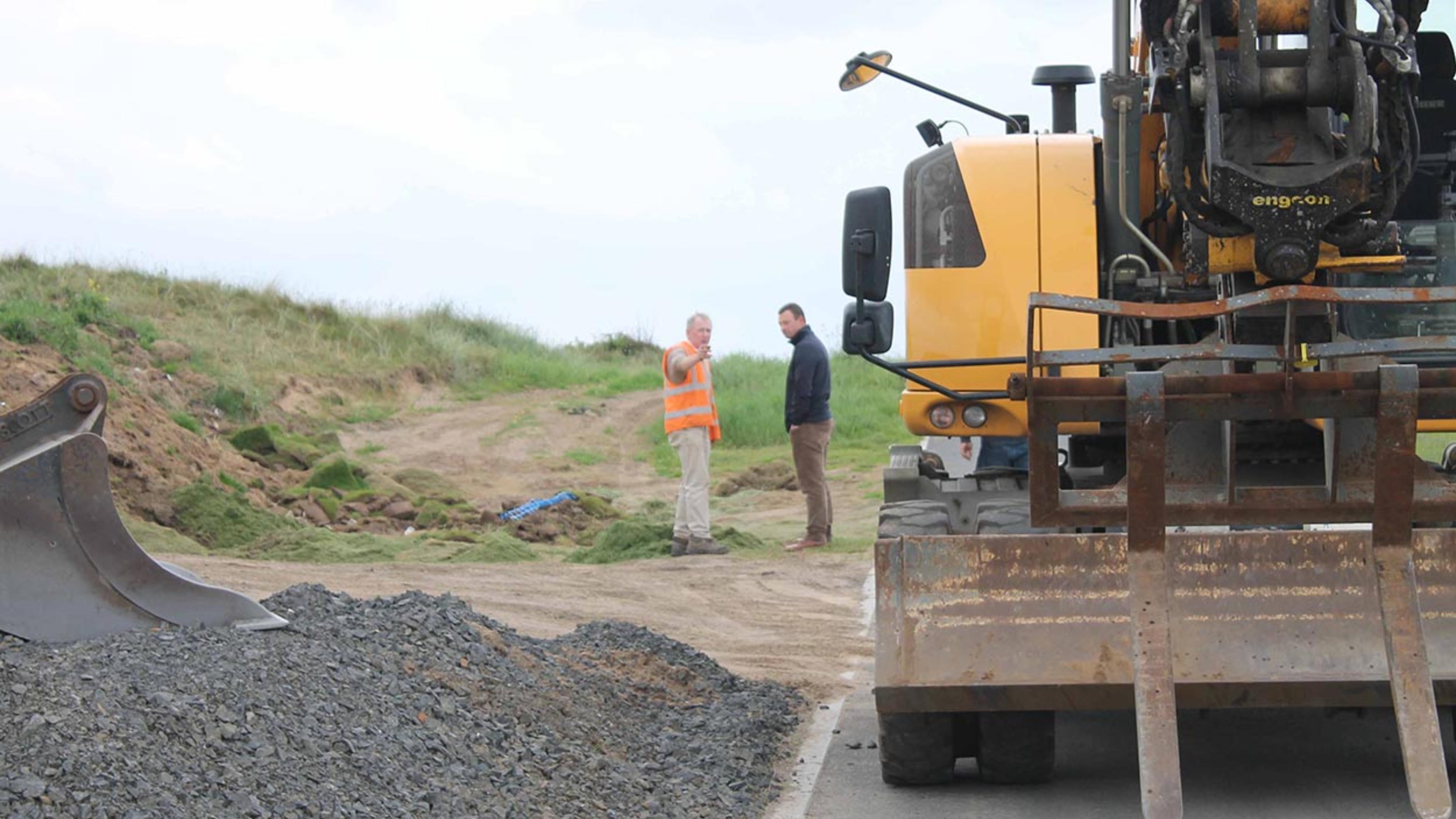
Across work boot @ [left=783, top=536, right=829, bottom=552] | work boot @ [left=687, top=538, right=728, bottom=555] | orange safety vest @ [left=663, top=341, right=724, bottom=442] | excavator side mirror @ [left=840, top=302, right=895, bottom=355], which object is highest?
excavator side mirror @ [left=840, top=302, right=895, bottom=355]

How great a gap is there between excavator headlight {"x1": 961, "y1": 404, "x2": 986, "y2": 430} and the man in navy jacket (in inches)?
295

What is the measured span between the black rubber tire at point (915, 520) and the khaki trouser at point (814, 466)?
790 cm

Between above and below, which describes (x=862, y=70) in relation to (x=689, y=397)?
above

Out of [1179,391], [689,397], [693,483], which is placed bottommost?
[693,483]

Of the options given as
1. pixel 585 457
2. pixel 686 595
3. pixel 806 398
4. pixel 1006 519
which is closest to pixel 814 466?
pixel 806 398

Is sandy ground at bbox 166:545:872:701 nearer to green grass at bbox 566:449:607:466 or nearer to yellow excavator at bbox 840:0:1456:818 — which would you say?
yellow excavator at bbox 840:0:1456:818

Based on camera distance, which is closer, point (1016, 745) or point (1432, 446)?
point (1016, 745)

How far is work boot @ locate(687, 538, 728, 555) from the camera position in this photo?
1532cm

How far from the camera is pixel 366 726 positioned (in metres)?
6.36

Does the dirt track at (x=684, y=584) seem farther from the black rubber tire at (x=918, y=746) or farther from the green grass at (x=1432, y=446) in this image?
the green grass at (x=1432, y=446)

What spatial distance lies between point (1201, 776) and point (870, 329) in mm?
2296

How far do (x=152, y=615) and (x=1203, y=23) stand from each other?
4.76 m

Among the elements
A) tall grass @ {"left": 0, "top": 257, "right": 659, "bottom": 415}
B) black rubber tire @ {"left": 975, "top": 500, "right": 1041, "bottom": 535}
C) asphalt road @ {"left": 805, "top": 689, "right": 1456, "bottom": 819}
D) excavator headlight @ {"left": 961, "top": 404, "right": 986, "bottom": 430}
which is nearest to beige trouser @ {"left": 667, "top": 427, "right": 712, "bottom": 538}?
asphalt road @ {"left": 805, "top": 689, "right": 1456, "bottom": 819}

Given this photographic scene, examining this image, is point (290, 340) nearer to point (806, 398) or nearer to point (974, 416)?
point (806, 398)
